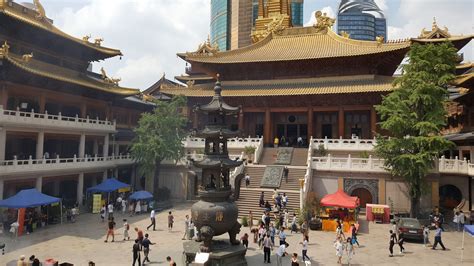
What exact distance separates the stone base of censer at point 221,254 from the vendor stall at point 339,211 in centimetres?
904

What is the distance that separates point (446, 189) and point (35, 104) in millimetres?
33806

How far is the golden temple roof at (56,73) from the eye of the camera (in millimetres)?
23453

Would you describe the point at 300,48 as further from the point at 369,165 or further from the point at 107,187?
the point at 107,187

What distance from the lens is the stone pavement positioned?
54.5 ft

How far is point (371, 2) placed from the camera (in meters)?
164

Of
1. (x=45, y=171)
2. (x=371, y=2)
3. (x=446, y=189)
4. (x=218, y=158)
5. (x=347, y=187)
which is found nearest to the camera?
(x=218, y=158)

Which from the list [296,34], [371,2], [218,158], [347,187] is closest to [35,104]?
[218,158]

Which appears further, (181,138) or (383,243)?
(181,138)

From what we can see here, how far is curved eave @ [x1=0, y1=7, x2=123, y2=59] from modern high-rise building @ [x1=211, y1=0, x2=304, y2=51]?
53.2 m

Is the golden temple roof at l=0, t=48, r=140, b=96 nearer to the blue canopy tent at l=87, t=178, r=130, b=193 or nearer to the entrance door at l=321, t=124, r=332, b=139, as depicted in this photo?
the blue canopy tent at l=87, t=178, r=130, b=193

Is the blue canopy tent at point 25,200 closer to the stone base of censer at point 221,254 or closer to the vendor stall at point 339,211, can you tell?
the stone base of censer at point 221,254

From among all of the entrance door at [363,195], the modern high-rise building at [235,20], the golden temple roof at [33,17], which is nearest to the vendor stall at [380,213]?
the entrance door at [363,195]

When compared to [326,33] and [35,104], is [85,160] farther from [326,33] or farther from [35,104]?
[326,33]

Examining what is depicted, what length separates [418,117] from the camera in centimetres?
2478
